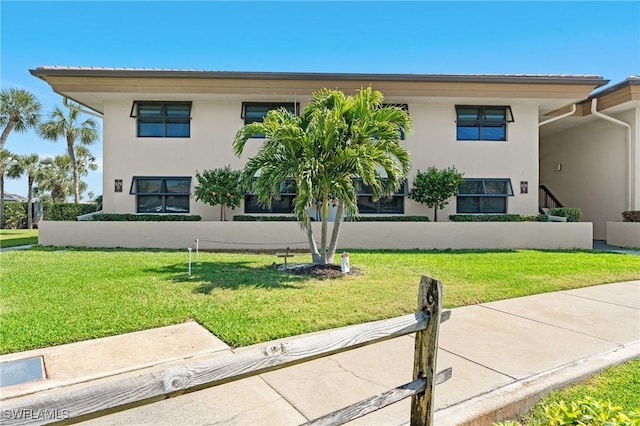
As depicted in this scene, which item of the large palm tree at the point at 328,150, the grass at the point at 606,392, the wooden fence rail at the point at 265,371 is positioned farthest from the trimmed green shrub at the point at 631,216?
the wooden fence rail at the point at 265,371

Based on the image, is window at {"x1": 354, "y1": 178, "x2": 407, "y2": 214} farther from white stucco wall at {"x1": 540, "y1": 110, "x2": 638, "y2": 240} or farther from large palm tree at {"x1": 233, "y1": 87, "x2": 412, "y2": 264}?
white stucco wall at {"x1": 540, "y1": 110, "x2": 638, "y2": 240}

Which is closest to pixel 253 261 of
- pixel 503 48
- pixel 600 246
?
pixel 503 48

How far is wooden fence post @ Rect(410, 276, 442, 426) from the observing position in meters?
2.83

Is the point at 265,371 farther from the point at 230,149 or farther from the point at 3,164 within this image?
the point at 3,164

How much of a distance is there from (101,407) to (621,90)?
1845cm

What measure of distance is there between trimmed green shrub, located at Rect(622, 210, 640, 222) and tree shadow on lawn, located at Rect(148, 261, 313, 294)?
1364cm

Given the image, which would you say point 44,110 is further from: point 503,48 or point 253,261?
point 503,48

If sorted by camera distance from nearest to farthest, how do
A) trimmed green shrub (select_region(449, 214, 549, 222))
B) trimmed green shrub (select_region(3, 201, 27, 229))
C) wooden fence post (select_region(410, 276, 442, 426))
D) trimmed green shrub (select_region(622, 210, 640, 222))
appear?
wooden fence post (select_region(410, 276, 442, 426)), trimmed green shrub (select_region(449, 214, 549, 222)), trimmed green shrub (select_region(622, 210, 640, 222)), trimmed green shrub (select_region(3, 201, 27, 229))

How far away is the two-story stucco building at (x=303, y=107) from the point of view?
13.8m

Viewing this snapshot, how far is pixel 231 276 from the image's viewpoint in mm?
7906

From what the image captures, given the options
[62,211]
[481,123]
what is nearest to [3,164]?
[62,211]

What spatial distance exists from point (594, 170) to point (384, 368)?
58.5 feet

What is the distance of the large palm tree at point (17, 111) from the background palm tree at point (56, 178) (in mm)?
8351

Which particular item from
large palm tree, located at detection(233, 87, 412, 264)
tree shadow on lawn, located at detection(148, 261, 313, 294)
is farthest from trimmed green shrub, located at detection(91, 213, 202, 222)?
large palm tree, located at detection(233, 87, 412, 264)
